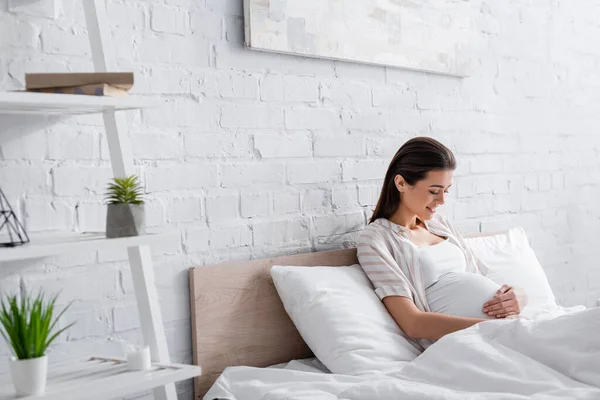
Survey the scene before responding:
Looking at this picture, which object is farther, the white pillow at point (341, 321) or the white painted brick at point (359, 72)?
the white painted brick at point (359, 72)

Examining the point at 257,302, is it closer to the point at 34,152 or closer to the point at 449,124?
the point at 34,152

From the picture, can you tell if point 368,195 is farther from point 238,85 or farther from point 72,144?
point 72,144

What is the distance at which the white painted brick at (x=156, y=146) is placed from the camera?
1.90m

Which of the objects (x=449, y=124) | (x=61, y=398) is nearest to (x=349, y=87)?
(x=449, y=124)

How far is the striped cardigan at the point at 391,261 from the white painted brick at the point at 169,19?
0.80 meters

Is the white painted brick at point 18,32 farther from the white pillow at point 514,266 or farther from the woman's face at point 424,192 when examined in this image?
the white pillow at point 514,266

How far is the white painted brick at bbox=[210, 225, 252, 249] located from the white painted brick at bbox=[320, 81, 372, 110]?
0.50 m

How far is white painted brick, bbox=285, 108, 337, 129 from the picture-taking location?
227cm

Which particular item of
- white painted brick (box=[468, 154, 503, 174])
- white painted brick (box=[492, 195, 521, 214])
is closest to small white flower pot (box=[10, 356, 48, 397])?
white painted brick (box=[468, 154, 503, 174])

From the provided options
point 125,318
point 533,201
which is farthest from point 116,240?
point 533,201

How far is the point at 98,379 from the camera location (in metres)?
1.49

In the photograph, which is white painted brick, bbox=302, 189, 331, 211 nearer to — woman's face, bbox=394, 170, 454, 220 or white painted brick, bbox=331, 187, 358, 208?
white painted brick, bbox=331, 187, 358, 208

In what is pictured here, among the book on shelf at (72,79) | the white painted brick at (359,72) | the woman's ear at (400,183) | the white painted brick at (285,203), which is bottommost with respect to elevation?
the white painted brick at (285,203)

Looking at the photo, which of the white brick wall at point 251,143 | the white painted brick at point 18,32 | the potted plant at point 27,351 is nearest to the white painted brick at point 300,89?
the white brick wall at point 251,143
